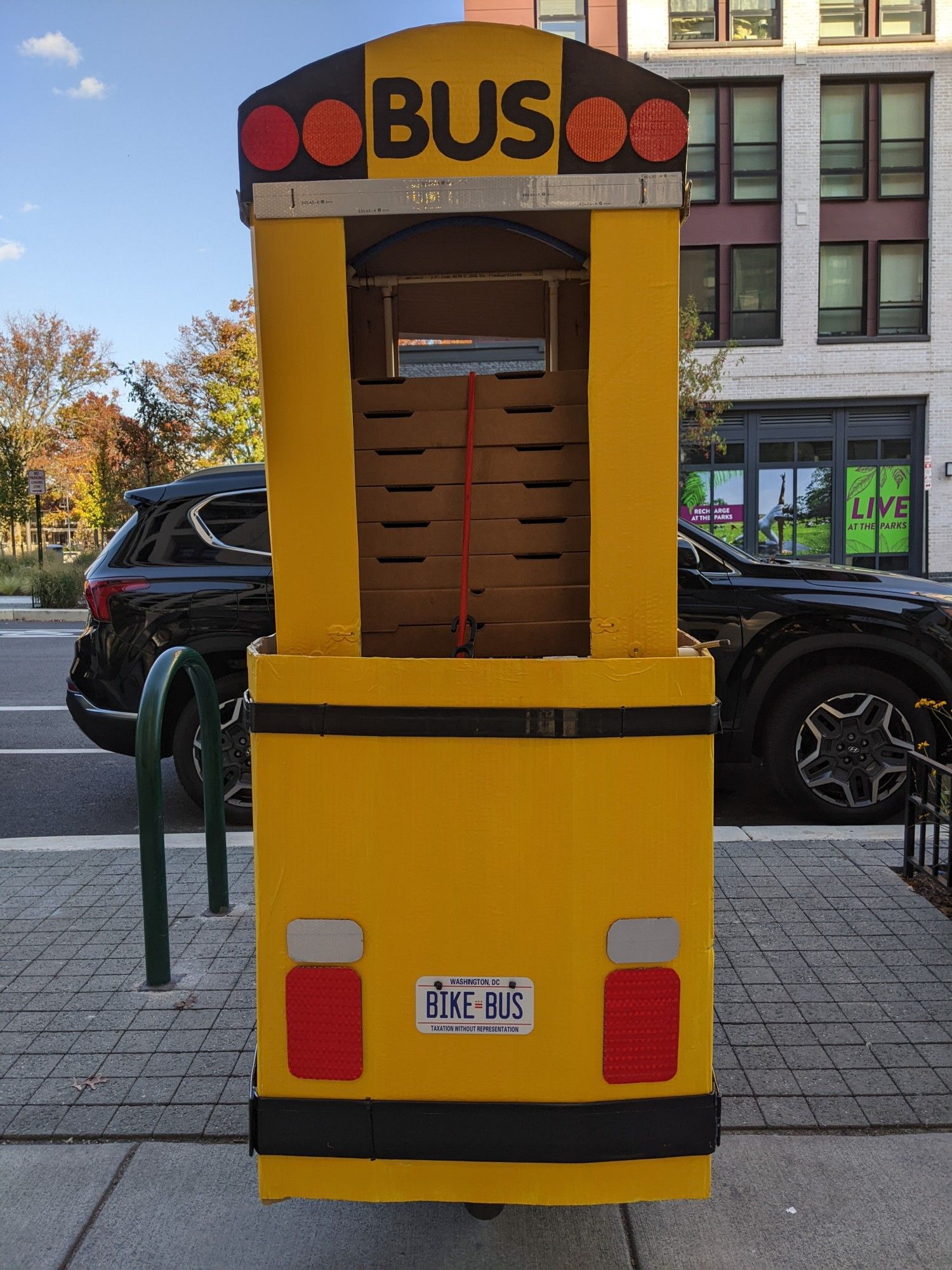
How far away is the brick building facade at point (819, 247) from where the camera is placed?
951 inches

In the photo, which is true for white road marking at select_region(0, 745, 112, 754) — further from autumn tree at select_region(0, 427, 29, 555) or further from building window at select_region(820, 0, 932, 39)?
building window at select_region(820, 0, 932, 39)

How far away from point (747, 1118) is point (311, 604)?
203cm

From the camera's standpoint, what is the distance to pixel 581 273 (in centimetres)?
281

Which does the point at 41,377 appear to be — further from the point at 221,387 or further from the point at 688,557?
the point at 688,557

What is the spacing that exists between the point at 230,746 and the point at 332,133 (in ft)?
12.9

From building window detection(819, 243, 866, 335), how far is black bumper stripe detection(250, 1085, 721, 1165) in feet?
83.2

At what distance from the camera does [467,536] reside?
2.38m

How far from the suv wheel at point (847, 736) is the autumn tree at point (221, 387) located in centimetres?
2317

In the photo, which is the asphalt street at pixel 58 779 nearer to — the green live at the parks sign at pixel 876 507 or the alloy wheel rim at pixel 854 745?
the alloy wheel rim at pixel 854 745

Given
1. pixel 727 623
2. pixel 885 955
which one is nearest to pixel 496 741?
pixel 885 955

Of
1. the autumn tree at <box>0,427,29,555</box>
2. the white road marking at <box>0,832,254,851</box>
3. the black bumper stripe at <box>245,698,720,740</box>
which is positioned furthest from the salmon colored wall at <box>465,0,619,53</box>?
the black bumper stripe at <box>245,698,720,740</box>

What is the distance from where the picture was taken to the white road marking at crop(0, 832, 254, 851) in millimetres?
5336

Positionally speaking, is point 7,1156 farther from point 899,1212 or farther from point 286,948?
point 899,1212

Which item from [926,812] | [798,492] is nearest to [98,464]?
[798,492]
